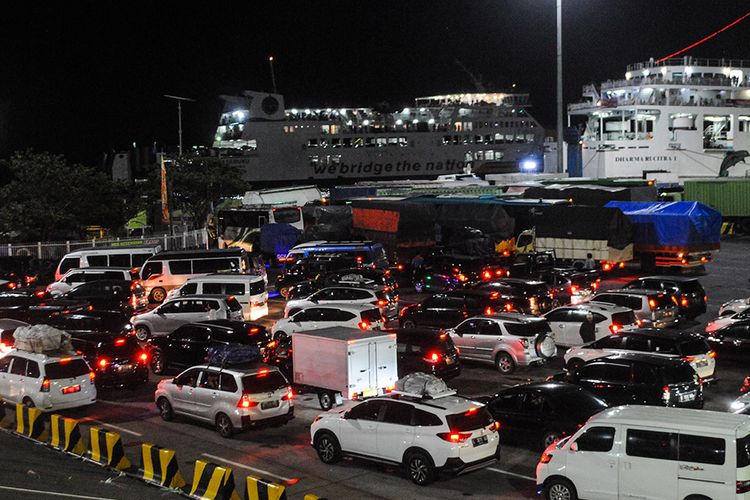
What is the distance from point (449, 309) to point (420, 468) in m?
11.2

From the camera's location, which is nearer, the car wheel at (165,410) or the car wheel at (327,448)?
the car wheel at (327,448)

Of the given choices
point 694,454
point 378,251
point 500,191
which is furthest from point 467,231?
point 694,454

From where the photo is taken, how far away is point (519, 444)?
13945 millimetres

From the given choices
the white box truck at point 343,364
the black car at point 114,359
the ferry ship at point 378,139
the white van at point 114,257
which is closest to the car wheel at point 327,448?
the white box truck at point 343,364

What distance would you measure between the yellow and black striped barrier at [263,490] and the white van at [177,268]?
19375mm

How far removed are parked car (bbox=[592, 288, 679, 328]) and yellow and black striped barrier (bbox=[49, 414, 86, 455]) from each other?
14.7 metres

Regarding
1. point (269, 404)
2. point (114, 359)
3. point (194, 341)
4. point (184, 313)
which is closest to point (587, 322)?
point (269, 404)

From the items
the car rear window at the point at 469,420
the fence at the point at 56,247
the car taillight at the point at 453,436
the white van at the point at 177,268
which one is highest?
the fence at the point at 56,247

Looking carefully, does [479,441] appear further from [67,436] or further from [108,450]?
[67,436]

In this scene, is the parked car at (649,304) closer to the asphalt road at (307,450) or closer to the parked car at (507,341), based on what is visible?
the asphalt road at (307,450)

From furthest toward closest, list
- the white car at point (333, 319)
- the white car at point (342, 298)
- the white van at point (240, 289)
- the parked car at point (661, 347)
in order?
the white van at point (240, 289)
the white car at point (342, 298)
the white car at point (333, 319)
the parked car at point (661, 347)

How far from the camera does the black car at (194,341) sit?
20.0m

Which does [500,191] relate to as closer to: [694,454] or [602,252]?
[602,252]

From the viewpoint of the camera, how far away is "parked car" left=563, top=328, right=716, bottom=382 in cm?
1739
